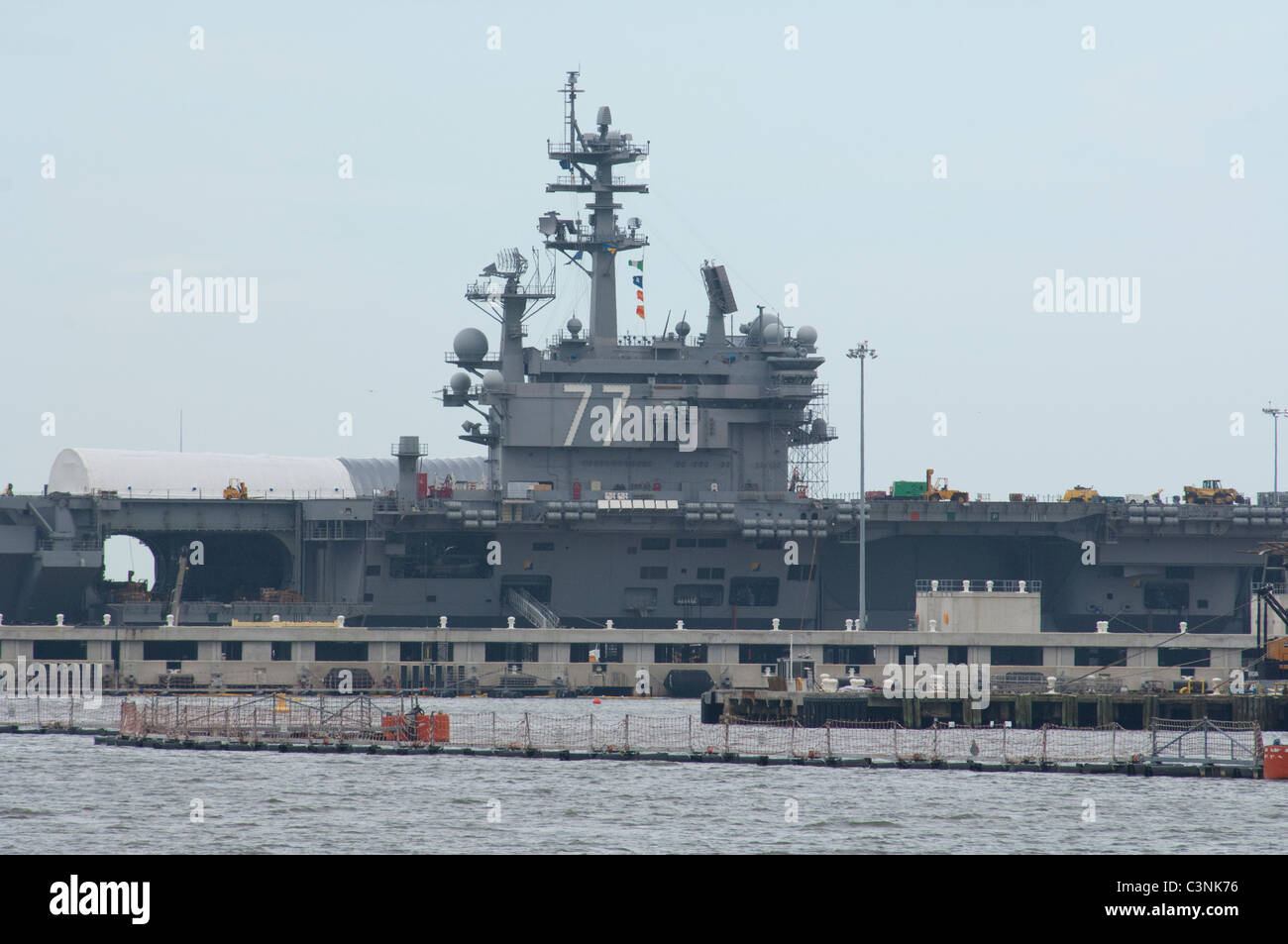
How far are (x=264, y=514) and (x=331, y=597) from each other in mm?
4027

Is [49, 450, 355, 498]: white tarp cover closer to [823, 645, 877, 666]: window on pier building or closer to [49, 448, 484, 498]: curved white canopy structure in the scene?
[49, 448, 484, 498]: curved white canopy structure

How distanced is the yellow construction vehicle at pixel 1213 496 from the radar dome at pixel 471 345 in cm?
2750

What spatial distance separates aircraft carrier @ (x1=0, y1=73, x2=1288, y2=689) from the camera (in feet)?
233

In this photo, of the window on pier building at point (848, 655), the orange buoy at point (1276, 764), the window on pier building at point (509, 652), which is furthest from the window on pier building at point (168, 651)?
the orange buoy at point (1276, 764)

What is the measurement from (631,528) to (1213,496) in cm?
2218

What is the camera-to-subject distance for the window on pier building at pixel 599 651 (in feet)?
227

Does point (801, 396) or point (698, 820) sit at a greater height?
point (801, 396)

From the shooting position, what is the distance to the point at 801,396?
73.4 metres

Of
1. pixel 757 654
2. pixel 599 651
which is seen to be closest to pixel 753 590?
pixel 757 654

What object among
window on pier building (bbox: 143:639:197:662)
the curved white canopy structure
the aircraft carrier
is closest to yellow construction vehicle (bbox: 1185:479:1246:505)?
the aircraft carrier

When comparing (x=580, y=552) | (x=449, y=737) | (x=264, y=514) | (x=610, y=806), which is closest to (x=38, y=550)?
(x=264, y=514)

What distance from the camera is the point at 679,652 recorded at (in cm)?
6950

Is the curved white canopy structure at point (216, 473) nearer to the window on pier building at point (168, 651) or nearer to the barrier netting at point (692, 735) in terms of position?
the window on pier building at point (168, 651)

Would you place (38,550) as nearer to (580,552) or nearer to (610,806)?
(580,552)
